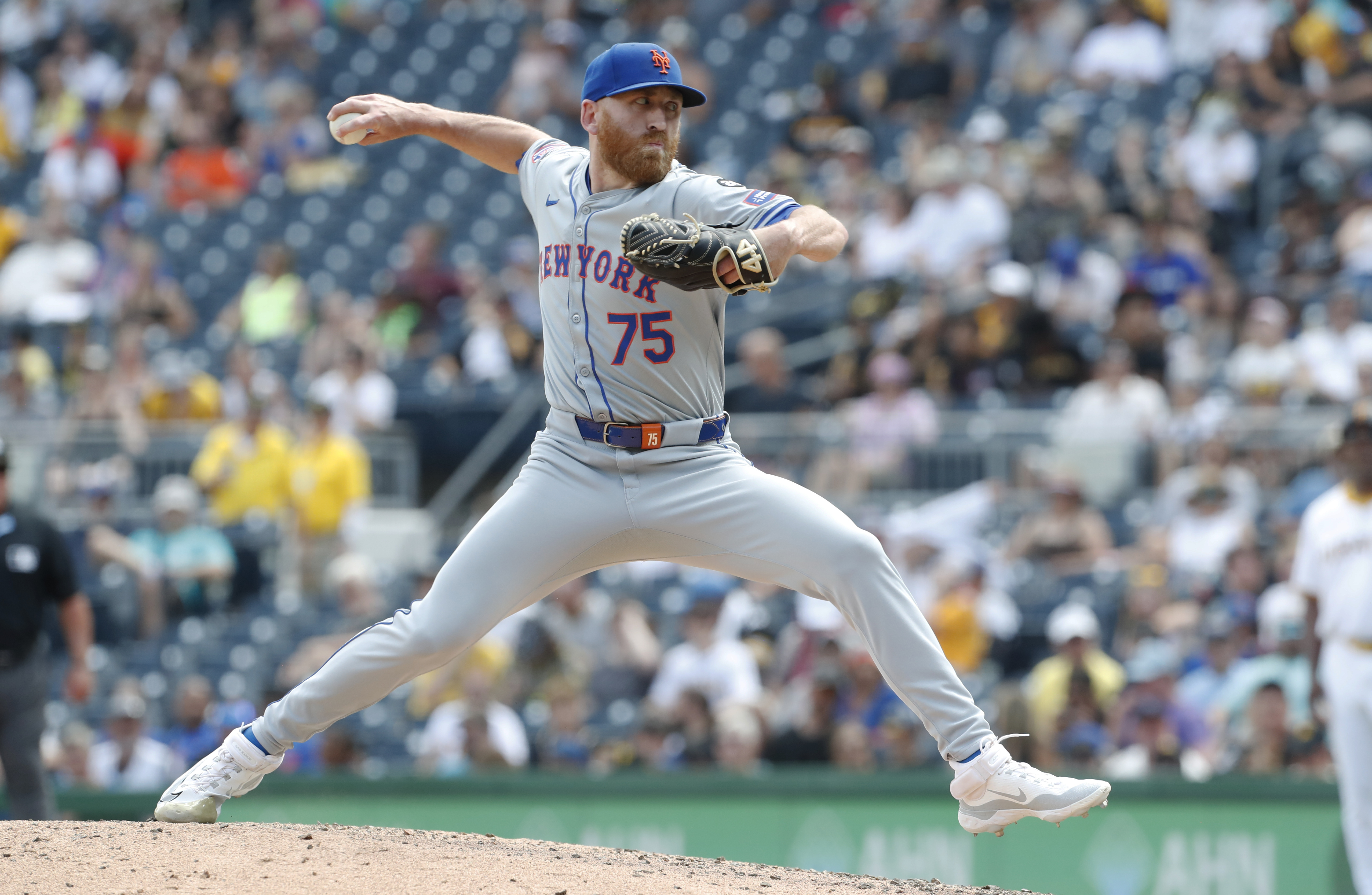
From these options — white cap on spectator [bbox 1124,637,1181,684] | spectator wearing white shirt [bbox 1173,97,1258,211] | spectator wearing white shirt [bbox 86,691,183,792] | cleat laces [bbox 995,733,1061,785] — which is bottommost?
spectator wearing white shirt [bbox 86,691,183,792]

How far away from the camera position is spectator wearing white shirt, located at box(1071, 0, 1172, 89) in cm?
1224

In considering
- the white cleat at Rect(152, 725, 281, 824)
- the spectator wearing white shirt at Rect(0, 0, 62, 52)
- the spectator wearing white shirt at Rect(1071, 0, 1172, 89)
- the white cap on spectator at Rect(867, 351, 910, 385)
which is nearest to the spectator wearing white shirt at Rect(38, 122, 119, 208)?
the spectator wearing white shirt at Rect(0, 0, 62, 52)

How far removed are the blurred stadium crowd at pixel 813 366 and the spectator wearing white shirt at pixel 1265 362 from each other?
2 cm

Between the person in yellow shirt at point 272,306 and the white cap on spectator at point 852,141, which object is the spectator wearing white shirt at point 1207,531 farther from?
the person in yellow shirt at point 272,306

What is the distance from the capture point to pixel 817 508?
4.15 metres

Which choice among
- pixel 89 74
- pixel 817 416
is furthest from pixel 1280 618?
pixel 89 74

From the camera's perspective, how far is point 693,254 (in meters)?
3.65

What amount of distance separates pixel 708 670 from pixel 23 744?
3.33 metres

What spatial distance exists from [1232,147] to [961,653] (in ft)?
14.8

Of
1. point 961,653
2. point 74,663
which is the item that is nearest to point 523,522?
point 74,663

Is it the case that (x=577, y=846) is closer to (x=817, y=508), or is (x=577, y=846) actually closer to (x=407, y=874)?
(x=407, y=874)

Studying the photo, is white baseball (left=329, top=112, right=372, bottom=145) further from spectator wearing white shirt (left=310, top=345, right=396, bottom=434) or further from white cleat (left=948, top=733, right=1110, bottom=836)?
spectator wearing white shirt (left=310, top=345, right=396, bottom=434)

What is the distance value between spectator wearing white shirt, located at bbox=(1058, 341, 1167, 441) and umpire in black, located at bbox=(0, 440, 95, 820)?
5253mm

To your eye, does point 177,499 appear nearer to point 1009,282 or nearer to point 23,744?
point 23,744
